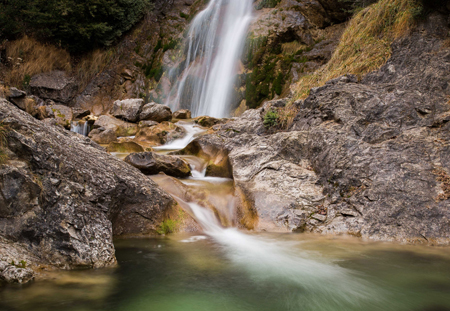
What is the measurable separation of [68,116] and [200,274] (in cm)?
1339

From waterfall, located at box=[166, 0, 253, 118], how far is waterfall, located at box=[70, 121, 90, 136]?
208 inches

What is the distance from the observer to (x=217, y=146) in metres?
7.59

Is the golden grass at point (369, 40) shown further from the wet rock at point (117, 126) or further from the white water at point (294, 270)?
the wet rock at point (117, 126)

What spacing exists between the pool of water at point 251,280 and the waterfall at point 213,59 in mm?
10882

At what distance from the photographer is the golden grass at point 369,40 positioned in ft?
22.1

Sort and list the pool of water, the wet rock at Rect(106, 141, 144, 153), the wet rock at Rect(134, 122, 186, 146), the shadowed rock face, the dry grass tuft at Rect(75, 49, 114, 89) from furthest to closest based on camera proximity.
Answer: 1. the dry grass tuft at Rect(75, 49, 114, 89)
2. the wet rock at Rect(134, 122, 186, 146)
3. the wet rock at Rect(106, 141, 144, 153)
4. the shadowed rock face
5. the pool of water

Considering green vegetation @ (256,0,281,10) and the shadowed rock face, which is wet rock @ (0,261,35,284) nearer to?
the shadowed rock face

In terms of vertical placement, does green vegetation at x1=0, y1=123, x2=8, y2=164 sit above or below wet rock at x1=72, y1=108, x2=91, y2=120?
below

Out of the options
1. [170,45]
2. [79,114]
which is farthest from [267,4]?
[79,114]

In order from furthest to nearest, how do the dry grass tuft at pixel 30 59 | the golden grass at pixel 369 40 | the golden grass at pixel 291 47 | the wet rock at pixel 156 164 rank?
1. the dry grass tuft at pixel 30 59
2. the golden grass at pixel 291 47
3. the golden grass at pixel 369 40
4. the wet rock at pixel 156 164

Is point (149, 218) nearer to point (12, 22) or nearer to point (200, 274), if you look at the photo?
point (200, 274)

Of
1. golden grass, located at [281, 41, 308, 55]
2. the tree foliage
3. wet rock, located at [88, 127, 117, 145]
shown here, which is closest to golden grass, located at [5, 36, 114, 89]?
the tree foliage

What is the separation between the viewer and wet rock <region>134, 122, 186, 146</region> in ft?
36.1

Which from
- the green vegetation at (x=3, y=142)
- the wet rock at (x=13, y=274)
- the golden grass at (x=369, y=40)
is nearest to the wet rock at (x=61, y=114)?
the golden grass at (x=369, y=40)
